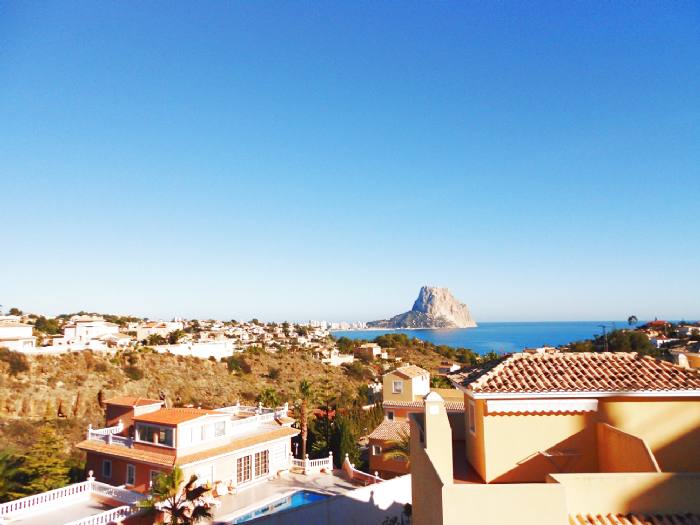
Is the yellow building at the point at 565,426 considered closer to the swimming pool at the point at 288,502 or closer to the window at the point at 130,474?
the swimming pool at the point at 288,502

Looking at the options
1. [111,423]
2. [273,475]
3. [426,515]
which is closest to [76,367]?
[111,423]

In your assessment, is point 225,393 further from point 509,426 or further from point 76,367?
point 509,426

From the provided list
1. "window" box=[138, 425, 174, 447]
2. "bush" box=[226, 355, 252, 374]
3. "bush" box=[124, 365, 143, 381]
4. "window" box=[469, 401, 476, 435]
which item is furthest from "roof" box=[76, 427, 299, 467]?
"bush" box=[226, 355, 252, 374]

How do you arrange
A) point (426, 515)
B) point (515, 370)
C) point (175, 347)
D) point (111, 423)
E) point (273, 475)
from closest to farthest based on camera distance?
point (426, 515), point (515, 370), point (273, 475), point (111, 423), point (175, 347)

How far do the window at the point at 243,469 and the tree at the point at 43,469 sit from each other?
7.92 m

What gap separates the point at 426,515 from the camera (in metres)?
10.1

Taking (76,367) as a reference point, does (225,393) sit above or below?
below

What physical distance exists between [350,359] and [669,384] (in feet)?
254

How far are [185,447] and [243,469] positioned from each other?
3.58 metres

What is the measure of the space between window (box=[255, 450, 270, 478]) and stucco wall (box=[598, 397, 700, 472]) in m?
18.3

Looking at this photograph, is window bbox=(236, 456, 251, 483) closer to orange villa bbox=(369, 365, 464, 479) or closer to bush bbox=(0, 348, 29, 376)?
orange villa bbox=(369, 365, 464, 479)

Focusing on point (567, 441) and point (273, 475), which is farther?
point (273, 475)

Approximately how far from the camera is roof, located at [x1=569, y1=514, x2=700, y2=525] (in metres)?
8.02

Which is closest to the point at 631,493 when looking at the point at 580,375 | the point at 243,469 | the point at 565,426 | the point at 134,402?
the point at 565,426
